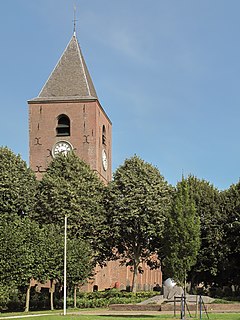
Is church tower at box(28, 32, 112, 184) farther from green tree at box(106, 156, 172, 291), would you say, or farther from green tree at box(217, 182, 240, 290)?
green tree at box(217, 182, 240, 290)

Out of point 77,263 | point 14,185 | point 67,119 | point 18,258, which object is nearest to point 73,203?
point 14,185

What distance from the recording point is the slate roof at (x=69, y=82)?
7706 centimetres

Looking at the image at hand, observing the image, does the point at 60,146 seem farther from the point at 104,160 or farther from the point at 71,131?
the point at 104,160

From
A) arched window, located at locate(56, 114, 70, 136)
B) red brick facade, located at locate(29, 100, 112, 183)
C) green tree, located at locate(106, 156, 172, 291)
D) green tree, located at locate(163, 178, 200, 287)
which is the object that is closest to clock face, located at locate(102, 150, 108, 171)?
red brick facade, located at locate(29, 100, 112, 183)

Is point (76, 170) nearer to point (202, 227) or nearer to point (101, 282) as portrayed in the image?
point (202, 227)

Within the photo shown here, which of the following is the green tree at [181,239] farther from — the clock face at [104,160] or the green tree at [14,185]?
the clock face at [104,160]

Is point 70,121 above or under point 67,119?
under

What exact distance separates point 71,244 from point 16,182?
890cm

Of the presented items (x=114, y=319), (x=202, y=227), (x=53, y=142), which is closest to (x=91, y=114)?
(x=53, y=142)

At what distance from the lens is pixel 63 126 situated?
76.6 meters

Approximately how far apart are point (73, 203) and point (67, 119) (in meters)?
22.9

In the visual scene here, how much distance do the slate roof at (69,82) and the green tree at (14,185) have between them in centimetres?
1984

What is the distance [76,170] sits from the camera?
59125mm

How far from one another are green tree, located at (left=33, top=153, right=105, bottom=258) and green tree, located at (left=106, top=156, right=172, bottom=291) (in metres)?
1.45
